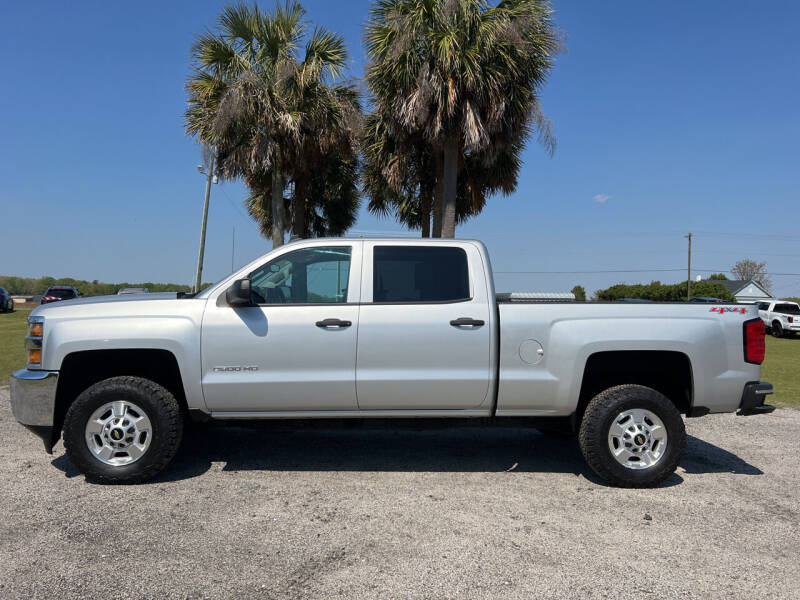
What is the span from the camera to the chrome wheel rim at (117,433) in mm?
4273

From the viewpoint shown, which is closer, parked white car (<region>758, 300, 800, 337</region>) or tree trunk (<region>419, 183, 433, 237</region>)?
tree trunk (<region>419, 183, 433, 237</region>)

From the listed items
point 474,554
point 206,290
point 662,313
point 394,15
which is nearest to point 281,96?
point 394,15

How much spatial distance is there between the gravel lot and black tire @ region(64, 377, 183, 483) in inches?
5.2

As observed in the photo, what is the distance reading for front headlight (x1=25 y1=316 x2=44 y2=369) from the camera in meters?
4.31

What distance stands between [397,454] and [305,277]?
6.36 ft

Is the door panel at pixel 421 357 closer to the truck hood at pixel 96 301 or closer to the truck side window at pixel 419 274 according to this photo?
the truck side window at pixel 419 274

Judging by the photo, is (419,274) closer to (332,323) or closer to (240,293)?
(332,323)

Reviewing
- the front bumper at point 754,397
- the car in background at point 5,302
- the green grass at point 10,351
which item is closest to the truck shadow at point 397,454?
the front bumper at point 754,397

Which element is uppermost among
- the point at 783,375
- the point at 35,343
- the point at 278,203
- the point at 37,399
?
the point at 278,203

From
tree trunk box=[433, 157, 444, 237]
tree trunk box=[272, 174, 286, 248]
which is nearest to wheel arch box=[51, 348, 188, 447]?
tree trunk box=[433, 157, 444, 237]

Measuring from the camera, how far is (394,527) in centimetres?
360

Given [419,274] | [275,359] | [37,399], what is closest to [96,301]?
[37,399]

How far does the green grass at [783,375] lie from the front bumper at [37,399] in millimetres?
9013

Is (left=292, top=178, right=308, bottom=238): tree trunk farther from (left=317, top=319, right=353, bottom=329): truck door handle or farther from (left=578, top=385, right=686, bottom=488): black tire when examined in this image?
(left=578, top=385, right=686, bottom=488): black tire
